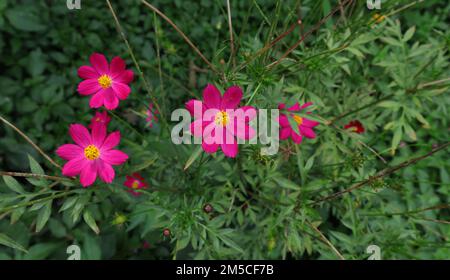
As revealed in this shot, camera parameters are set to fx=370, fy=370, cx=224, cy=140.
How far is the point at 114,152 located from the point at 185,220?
24cm

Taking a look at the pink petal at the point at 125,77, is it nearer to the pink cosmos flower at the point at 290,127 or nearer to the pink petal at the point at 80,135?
the pink petal at the point at 80,135

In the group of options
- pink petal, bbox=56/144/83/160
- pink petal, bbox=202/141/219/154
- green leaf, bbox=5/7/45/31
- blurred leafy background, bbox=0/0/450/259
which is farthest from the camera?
green leaf, bbox=5/7/45/31

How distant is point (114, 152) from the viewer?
2.82 ft

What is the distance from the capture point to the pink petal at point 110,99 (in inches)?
33.9

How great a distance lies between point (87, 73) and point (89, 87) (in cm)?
3

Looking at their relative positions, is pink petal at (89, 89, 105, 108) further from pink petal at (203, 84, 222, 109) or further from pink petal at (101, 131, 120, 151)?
pink petal at (203, 84, 222, 109)

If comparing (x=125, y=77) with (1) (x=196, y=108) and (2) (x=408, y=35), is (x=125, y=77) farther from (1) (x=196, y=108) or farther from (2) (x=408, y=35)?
(2) (x=408, y=35)

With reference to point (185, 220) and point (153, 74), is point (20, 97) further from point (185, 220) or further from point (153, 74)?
point (185, 220)

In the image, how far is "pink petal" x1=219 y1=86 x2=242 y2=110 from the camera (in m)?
0.74

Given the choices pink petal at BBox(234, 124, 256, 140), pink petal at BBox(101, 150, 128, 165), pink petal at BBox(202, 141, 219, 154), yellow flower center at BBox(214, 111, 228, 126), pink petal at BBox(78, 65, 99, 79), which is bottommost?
pink petal at BBox(202, 141, 219, 154)

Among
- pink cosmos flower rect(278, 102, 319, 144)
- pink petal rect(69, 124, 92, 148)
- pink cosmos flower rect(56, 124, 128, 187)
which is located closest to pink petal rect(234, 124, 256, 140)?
pink cosmos flower rect(278, 102, 319, 144)

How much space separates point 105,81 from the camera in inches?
35.6

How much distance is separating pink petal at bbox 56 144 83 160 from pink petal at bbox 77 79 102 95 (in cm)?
13

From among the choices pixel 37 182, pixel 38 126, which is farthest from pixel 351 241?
pixel 38 126
